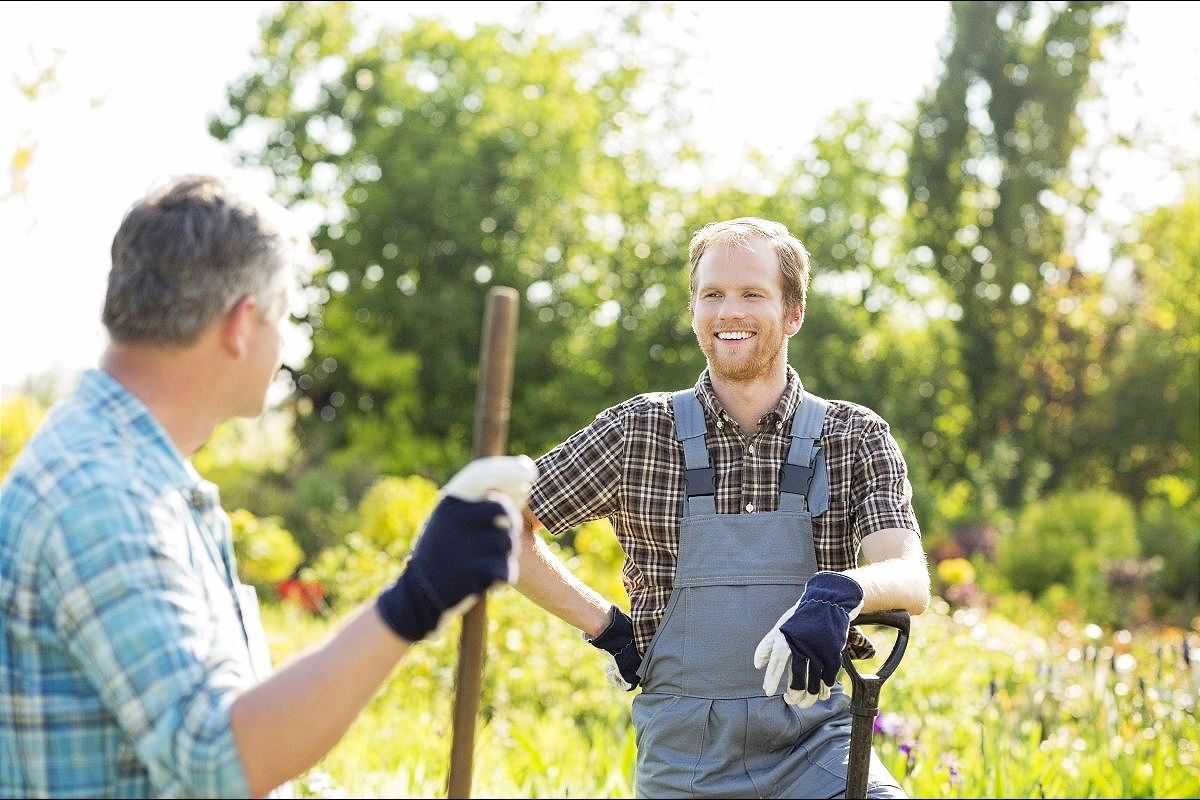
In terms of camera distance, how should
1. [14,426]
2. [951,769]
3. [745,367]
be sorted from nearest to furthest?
[745,367]
[951,769]
[14,426]

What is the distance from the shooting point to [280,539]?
948cm

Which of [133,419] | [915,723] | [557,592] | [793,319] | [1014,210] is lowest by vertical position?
[915,723]

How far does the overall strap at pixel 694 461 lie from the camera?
2852mm

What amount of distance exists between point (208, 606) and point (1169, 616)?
12.0m

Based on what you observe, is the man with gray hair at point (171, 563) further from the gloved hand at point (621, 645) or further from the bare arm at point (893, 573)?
the gloved hand at point (621, 645)

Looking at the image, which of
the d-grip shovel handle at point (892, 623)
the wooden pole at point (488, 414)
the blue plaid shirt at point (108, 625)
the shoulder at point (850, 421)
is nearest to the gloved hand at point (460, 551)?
the blue plaid shirt at point (108, 625)

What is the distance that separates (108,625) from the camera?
1484 mm

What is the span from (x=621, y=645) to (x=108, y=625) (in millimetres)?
1616

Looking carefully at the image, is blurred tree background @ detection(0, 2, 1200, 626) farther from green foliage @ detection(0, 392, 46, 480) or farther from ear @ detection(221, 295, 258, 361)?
ear @ detection(221, 295, 258, 361)

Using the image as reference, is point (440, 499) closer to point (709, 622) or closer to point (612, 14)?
point (709, 622)

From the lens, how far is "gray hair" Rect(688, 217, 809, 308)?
293cm

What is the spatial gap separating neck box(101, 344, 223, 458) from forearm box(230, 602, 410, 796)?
14.6 inches

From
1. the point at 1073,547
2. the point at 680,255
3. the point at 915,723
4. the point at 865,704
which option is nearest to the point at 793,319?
the point at 865,704

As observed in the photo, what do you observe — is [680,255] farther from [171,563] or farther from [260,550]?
[171,563]
